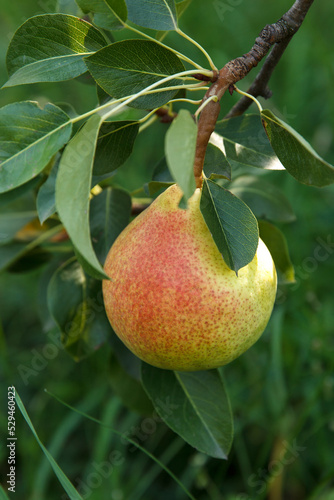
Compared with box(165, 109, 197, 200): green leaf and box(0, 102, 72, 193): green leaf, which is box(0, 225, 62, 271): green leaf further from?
box(165, 109, 197, 200): green leaf

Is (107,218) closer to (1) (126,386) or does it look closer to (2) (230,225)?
(2) (230,225)

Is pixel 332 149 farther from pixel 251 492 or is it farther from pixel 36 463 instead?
pixel 36 463

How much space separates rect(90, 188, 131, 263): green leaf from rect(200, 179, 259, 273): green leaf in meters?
0.26

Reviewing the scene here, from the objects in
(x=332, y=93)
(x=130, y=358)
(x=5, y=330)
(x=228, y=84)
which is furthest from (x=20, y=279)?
(x=228, y=84)

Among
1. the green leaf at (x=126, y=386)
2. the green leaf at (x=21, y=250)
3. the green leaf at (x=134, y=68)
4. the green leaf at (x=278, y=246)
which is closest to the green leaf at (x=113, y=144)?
the green leaf at (x=134, y=68)

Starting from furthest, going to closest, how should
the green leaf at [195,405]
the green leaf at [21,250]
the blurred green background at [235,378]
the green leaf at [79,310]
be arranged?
the blurred green background at [235,378], the green leaf at [21,250], the green leaf at [79,310], the green leaf at [195,405]

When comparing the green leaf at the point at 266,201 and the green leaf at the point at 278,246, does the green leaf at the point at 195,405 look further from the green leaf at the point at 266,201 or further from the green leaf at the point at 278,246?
the green leaf at the point at 266,201

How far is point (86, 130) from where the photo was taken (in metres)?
0.54

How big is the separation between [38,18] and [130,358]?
0.62m

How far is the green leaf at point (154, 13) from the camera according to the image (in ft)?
2.20

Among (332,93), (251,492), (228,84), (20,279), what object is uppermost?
(228,84)

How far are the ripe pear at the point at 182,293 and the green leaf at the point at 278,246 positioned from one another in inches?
7.1

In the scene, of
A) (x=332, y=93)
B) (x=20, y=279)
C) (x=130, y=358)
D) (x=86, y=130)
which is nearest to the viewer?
(x=86, y=130)

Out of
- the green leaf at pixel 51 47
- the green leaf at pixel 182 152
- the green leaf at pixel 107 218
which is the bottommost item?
the green leaf at pixel 107 218
